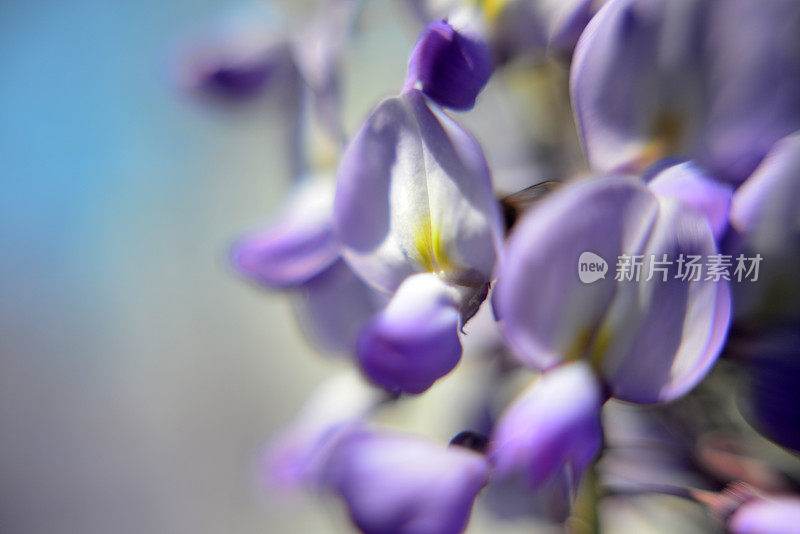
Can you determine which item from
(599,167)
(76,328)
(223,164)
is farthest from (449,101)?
(76,328)

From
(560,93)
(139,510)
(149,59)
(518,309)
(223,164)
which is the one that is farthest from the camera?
(149,59)

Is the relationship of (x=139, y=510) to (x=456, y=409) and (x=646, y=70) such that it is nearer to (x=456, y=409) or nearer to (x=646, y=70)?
(x=456, y=409)

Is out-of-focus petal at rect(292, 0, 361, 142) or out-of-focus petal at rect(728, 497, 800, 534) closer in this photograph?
out-of-focus petal at rect(728, 497, 800, 534)

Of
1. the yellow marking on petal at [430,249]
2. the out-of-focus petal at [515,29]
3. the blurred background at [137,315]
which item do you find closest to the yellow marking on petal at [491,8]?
the out-of-focus petal at [515,29]

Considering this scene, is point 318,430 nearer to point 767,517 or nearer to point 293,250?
point 293,250

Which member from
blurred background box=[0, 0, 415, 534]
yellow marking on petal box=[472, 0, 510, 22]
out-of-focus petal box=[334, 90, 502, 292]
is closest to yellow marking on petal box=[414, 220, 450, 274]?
out-of-focus petal box=[334, 90, 502, 292]

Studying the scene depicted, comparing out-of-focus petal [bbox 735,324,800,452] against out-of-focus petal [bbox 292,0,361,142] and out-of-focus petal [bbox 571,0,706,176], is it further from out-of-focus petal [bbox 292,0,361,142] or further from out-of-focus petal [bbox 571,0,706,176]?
out-of-focus petal [bbox 292,0,361,142]
